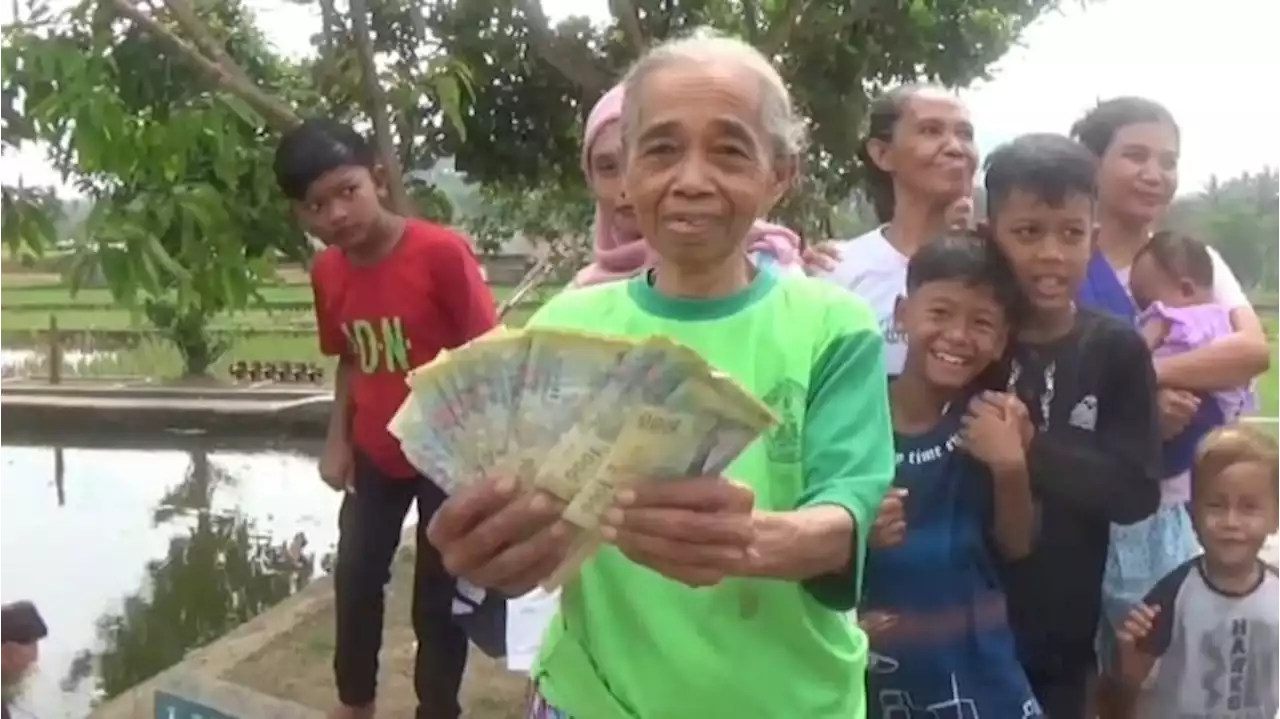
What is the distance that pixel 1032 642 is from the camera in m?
2.12

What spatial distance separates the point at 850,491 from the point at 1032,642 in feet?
3.17

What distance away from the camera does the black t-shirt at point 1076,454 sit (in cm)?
203

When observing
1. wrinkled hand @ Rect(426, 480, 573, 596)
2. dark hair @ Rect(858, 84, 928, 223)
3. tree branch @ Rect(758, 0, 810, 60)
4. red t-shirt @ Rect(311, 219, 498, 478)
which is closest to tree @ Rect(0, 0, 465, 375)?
red t-shirt @ Rect(311, 219, 498, 478)

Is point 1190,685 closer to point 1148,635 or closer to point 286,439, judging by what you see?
point 1148,635

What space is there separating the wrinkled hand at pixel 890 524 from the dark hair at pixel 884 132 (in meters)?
0.73

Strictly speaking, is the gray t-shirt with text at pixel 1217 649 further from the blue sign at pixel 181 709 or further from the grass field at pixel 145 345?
the grass field at pixel 145 345

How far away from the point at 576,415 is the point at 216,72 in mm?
2838

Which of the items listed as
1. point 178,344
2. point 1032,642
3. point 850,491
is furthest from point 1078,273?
point 178,344

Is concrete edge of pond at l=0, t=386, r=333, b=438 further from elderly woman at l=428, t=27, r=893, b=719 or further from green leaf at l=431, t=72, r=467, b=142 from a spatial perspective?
elderly woman at l=428, t=27, r=893, b=719

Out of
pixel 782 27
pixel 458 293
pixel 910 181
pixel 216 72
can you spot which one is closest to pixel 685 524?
pixel 910 181

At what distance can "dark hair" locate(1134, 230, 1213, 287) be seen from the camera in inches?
94.3

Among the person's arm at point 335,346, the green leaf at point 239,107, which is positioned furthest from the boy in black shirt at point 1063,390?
the green leaf at point 239,107

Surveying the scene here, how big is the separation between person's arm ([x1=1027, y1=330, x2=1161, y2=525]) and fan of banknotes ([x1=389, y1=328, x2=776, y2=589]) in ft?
3.23

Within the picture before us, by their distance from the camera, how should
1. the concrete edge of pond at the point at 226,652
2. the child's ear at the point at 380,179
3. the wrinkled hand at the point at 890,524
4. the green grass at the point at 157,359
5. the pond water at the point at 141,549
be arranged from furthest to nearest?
the green grass at the point at 157,359 < the pond water at the point at 141,549 < the concrete edge of pond at the point at 226,652 < the child's ear at the point at 380,179 < the wrinkled hand at the point at 890,524
